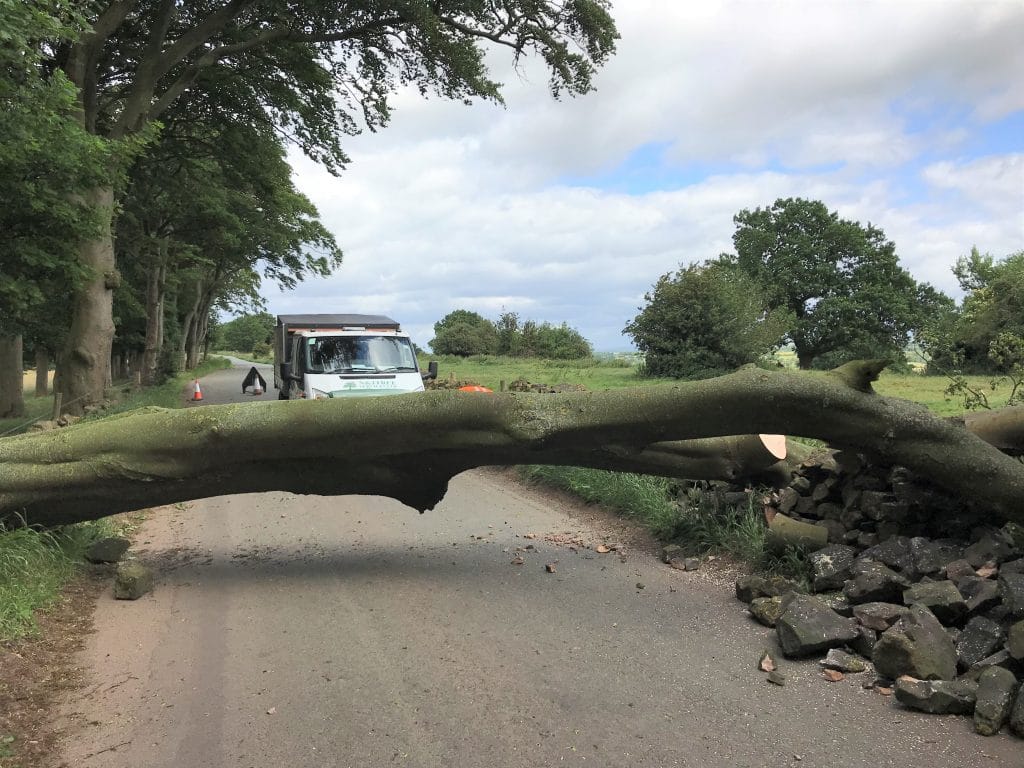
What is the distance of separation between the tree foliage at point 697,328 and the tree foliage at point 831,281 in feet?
65.8

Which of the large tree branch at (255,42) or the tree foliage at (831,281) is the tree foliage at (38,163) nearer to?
the large tree branch at (255,42)

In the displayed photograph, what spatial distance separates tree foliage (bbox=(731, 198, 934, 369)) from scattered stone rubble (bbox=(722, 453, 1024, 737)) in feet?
147

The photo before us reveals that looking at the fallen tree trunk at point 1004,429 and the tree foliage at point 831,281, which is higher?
the tree foliage at point 831,281

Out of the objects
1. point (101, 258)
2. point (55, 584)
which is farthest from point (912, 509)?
point (101, 258)

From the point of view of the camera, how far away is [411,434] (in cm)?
558

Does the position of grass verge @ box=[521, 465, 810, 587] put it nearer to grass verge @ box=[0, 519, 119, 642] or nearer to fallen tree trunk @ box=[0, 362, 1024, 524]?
fallen tree trunk @ box=[0, 362, 1024, 524]

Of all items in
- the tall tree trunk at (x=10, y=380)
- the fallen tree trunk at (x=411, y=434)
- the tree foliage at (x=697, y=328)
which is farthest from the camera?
the tree foliage at (x=697, y=328)

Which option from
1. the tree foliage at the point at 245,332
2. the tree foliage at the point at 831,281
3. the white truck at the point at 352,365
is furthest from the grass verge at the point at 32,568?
the tree foliage at the point at 245,332

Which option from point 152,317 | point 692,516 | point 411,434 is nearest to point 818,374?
point 692,516

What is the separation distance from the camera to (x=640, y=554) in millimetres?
6500

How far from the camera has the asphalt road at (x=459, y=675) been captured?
3.30m

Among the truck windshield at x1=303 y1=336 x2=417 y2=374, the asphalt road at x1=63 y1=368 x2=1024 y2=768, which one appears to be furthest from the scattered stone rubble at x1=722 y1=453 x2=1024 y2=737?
the truck windshield at x1=303 y1=336 x2=417 y2=374

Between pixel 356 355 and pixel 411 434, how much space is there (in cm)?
820

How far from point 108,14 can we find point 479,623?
14710 millimetres
